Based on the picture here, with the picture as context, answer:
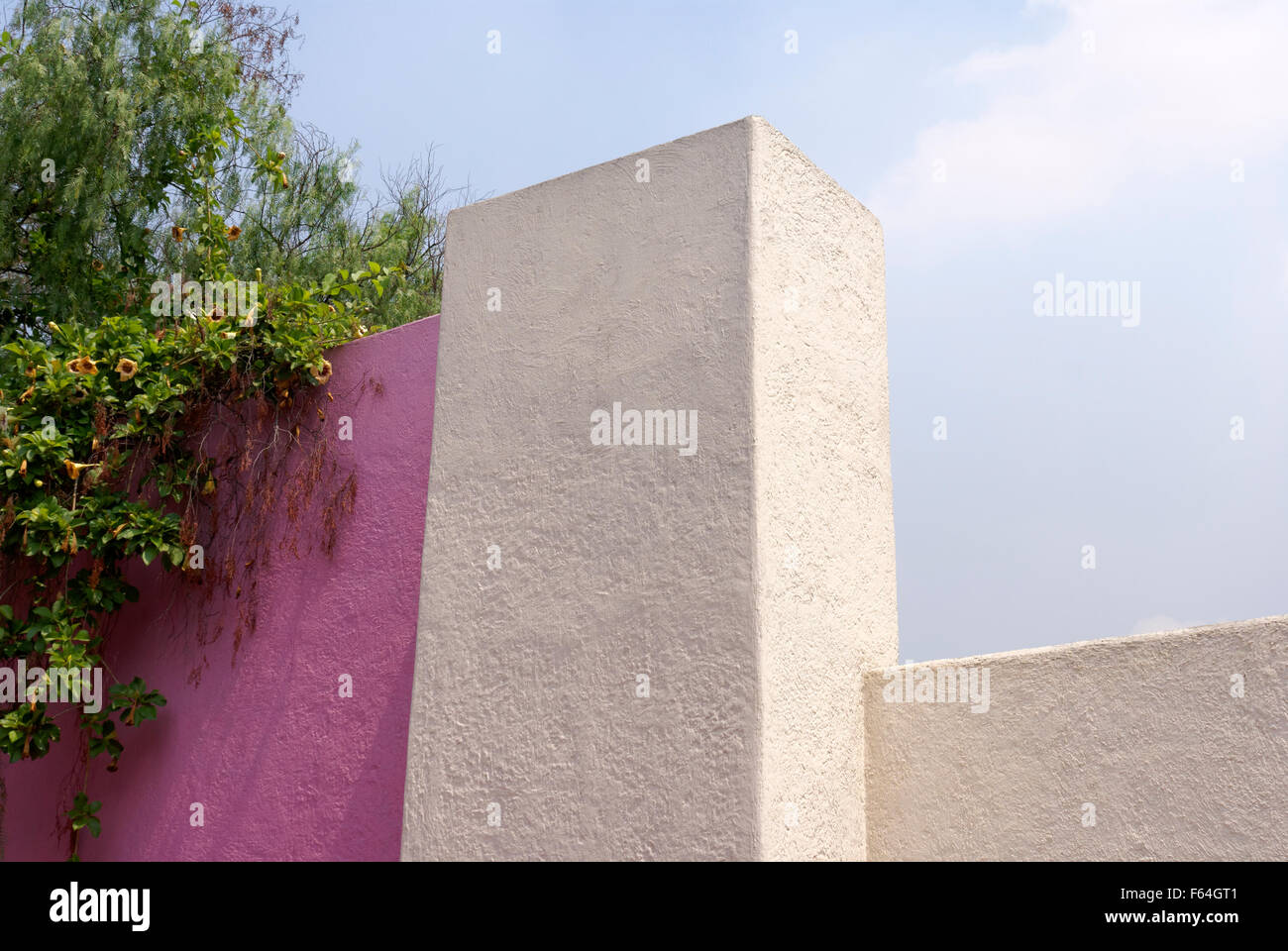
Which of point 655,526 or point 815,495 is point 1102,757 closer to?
point 815,495

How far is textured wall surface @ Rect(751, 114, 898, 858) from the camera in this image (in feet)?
11.2

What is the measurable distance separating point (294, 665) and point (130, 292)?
15.9ft

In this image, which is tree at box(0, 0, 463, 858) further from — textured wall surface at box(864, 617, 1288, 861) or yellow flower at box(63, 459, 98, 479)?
textured wall surface at box(864, 617, 1288, 861)

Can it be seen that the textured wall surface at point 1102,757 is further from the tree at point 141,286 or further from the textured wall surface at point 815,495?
the tree at point 141,286

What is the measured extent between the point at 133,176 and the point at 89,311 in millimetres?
1060

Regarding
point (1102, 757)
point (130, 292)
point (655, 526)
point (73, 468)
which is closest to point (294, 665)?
point (73, 468)

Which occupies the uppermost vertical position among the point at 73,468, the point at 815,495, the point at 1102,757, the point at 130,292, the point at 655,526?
the point at 130,292

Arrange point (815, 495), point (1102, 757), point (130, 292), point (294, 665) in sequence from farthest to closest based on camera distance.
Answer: point (130, 292) < point (294, 665) < point (815, 495) < point (1102, 757)

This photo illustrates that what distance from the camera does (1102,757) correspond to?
11.0 ft

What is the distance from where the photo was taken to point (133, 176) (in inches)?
340
